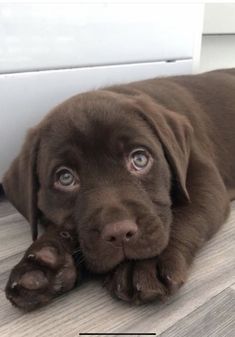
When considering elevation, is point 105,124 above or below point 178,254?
above

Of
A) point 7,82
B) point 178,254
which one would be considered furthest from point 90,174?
point 7,82

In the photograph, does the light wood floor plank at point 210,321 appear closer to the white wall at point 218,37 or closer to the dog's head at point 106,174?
the dog's head at point 106,174

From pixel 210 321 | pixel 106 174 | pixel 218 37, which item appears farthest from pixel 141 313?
pixel 218 37

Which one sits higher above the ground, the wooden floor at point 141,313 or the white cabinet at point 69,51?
the white cabinet at point 69,51

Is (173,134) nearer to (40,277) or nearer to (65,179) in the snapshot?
(65,179)

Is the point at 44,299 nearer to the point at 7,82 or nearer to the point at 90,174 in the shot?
the point at 90,174

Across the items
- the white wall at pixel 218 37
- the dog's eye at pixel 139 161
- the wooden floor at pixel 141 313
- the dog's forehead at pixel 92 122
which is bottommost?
the white wall at pixel 218 37

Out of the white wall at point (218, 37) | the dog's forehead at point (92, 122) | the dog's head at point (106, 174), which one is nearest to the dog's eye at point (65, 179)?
the dog's head at point (106, 174)
